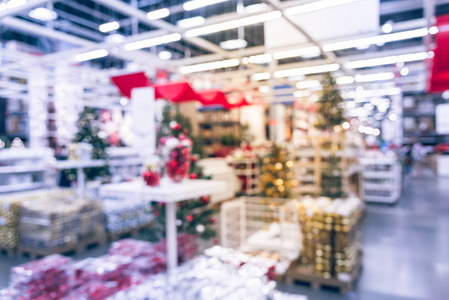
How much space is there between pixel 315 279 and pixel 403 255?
5.98 ft

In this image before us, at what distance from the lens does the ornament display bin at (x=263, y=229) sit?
413cm

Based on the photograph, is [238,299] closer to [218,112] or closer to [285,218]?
[285,218]

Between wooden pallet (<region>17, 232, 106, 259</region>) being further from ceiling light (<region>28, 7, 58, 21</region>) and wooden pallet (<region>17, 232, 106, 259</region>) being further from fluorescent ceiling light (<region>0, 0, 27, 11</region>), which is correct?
fluorescent ceiling light (<region>0, 0, 27, 11</region>)

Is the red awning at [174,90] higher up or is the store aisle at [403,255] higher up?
the red awning at [174,90]

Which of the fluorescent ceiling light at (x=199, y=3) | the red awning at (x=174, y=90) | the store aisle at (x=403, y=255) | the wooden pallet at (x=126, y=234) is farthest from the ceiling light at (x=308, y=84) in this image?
the wooden pallet at (x=126, y=234)

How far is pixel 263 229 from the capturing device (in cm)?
455

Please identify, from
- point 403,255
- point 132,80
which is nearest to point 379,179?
point 403,255

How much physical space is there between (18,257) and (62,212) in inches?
39.4

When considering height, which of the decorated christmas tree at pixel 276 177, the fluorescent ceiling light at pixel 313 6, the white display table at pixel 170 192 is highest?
the fluorescent ceiling light at pixel 313 6

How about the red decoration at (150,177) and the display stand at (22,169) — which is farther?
the display stand at (22,169)

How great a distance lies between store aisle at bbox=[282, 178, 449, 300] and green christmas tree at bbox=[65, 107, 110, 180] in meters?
4.47

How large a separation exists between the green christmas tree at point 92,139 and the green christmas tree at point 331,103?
4309 millimetres

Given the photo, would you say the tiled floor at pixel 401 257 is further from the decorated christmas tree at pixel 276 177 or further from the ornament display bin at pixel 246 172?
the ornament display bin at pixel 246 172

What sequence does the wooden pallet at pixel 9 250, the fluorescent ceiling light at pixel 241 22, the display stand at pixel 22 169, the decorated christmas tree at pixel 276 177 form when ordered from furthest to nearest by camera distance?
the display stand at pixel 22 169
the decorated christmas tree at pixel 276 177
the wooden pallet at pixel 9 250
the fluorescent ceiling light at pixel 241 22
